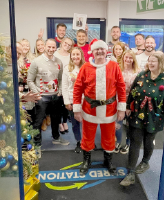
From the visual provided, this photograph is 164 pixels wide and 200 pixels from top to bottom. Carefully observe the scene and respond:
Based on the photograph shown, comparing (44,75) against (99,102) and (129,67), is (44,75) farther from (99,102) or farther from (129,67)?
(129,67)

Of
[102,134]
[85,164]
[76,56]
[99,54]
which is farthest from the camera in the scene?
[76,56]

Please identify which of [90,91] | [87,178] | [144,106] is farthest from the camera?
[87,178]

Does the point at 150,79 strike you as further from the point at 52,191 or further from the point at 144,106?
the point at 52,191

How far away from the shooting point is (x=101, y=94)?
7.43 feet

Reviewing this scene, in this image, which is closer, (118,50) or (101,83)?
(101,83)

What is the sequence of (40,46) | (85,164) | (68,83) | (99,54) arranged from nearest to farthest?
(99,54)
(85,164)
(68,83)
(40,46)

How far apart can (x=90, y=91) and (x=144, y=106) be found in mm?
568

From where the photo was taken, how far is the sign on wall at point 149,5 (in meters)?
1.54

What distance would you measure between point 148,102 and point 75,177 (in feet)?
3.84

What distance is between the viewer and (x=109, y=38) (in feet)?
18.1

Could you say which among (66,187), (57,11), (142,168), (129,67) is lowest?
(66,187)

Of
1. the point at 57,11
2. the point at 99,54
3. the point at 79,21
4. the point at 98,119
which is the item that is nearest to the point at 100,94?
the point at 98,119

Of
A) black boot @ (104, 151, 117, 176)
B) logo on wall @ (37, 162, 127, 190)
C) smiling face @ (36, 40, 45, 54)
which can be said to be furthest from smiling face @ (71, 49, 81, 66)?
logo on wall @ (37, 162, 127, 190)

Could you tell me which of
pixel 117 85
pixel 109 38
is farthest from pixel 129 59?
pixel 109 38
